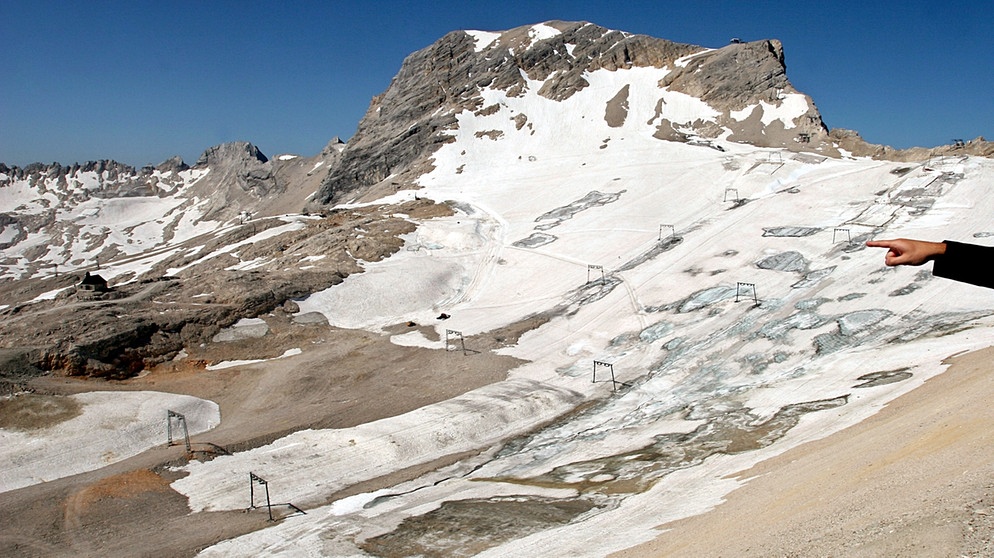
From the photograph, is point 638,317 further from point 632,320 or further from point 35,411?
point 35,411

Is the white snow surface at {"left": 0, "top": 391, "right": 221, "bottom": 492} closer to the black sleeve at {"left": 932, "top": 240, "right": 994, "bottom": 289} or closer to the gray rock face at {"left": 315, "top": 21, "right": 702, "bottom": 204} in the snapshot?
the black sleeve at {"left": 932, "top": 240, "right": 994, "bottom": 289}

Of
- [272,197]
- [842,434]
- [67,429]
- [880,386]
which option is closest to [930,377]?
[880,386]

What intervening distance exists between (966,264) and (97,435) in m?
32.0

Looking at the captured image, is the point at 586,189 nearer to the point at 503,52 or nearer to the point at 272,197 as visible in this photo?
the point at 503,52

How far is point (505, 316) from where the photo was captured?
150 ft

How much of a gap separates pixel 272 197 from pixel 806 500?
158 m

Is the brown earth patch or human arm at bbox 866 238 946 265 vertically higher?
human arm at bbox 866 238 946 265

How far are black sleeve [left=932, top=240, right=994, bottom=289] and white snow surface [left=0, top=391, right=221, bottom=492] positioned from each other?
30.0 m

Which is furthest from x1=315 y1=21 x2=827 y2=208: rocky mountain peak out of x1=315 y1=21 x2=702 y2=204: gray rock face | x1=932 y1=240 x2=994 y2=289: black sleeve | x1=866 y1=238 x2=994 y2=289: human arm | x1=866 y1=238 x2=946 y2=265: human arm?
x1=932 y1=240 x2=994 y2=289: black sleeve

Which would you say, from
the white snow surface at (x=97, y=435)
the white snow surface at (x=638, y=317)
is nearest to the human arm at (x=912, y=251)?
the white snow surface at (x=638, y=317)

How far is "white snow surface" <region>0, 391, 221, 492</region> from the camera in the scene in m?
25.3

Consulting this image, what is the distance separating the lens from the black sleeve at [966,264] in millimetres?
4324

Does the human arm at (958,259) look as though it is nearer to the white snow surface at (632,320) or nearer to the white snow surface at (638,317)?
the white snow surface at (632,320)

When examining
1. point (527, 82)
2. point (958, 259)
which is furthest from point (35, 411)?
point (527, 82)
